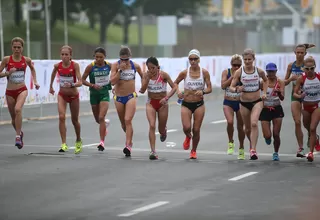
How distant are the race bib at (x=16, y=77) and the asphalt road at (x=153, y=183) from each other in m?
1.28

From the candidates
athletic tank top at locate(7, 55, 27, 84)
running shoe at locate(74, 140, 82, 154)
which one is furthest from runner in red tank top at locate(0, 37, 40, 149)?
running shoe at locate(74, 140, 82, 154)

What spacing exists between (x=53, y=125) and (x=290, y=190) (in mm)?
12914

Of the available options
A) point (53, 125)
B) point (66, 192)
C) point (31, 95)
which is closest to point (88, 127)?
point (53, 125)

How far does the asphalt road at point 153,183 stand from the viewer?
11.4 meters

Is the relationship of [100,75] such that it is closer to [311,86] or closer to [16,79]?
[16,79]

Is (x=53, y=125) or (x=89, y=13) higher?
(x=89, y=13)

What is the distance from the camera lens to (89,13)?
66188 mm

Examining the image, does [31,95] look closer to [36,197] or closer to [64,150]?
[64,150]

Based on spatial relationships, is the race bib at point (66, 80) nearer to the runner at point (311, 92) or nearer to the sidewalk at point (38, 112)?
the runner at point (311, 92)

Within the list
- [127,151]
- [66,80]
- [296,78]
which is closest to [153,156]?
[127,151]

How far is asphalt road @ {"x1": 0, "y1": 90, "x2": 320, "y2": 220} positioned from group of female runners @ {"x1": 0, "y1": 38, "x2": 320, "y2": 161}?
49 centimetres

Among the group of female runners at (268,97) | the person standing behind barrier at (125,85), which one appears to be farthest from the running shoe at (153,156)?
the group of female runners at (268,97)

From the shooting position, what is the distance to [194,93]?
680 inches

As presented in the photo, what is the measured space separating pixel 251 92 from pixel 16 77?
175 inches
